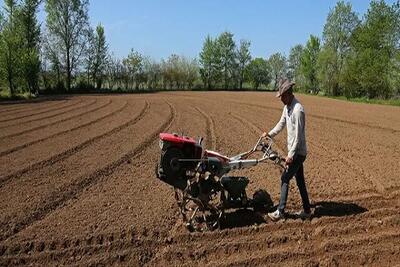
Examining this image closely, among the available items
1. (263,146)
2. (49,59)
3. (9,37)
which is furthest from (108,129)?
(49,59)


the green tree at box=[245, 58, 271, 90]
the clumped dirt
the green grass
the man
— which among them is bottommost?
the clumped dirt

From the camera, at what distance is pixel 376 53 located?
171 feet

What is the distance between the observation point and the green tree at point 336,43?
63094 millimetres

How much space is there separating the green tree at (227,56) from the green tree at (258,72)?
4.27 meters

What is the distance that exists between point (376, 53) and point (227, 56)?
41057mm

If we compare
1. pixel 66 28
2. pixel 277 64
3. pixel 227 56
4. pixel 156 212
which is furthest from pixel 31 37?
pixel 277 64

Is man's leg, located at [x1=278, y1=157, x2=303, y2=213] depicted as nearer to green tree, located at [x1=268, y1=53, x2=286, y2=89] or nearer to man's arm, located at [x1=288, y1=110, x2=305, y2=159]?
man's arm, located at [x1=288, y1=110, x2=305, y2=159]

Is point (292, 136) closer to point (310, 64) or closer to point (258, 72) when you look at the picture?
point (310, 64)

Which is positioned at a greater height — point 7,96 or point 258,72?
point 258,72

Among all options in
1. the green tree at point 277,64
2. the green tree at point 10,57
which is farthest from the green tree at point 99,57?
the green tree at point 277,64

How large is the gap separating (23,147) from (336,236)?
10.5 meters

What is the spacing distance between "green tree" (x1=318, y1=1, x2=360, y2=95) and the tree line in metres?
0.14

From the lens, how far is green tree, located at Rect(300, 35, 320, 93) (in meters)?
83.2

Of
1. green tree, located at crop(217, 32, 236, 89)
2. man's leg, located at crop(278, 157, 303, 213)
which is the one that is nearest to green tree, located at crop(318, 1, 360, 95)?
green tree, located at crop(217, 32, 236, 89)
